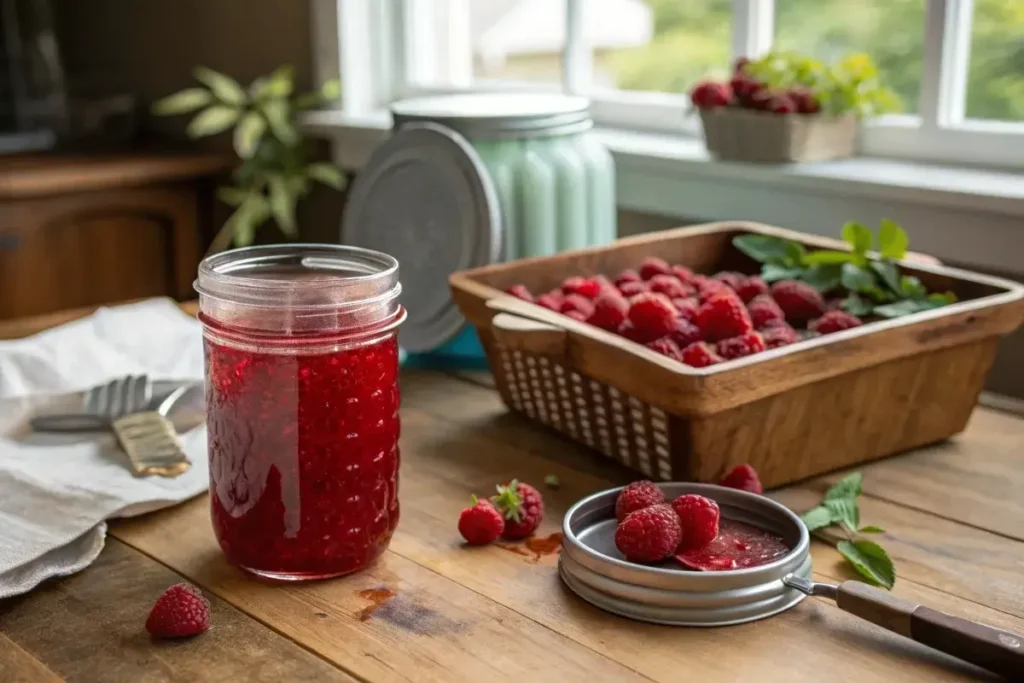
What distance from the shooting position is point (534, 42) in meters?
2.68

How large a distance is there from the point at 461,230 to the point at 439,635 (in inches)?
26.7

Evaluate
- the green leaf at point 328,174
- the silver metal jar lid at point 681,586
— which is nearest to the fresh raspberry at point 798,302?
the silver metal jar lid at point 681,586

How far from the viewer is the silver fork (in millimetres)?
1227

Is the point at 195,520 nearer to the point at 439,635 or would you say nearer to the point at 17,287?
the point at 439,635

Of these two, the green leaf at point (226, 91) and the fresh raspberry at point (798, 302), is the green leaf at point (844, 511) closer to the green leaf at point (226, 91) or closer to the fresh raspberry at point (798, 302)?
the fresh raspberry at point (798, 302)

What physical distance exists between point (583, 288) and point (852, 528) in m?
0.38

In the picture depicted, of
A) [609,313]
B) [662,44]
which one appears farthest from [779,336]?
[662,44]

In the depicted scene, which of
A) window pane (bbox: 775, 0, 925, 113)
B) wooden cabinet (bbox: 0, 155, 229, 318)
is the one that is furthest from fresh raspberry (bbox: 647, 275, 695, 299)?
wooden cabinet (bbox: 0, 155, 229, 318)

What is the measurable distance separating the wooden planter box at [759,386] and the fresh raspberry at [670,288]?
0.51 feet

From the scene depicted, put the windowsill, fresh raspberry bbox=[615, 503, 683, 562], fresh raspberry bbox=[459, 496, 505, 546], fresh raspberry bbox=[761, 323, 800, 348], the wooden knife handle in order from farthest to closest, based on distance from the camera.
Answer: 1. the windowsill
2. fresh raspberry bbox=[761, 323, 800, 348]
3. fresh raspberry bbox=[459, 496, 505, 546]
4. fresh raspberry bbox=[615, 503, 683, 562]
5. the wooden knife handle

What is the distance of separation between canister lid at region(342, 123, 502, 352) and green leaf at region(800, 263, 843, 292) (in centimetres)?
35

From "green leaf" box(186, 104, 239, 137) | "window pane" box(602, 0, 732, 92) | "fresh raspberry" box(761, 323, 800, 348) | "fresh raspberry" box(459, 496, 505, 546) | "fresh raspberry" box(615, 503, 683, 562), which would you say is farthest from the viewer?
"green leaf" box(186, 104, 239, 137)

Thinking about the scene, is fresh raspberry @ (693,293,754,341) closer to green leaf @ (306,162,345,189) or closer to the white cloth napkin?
the white cloth napkin

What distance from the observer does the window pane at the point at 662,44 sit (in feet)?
6.72
